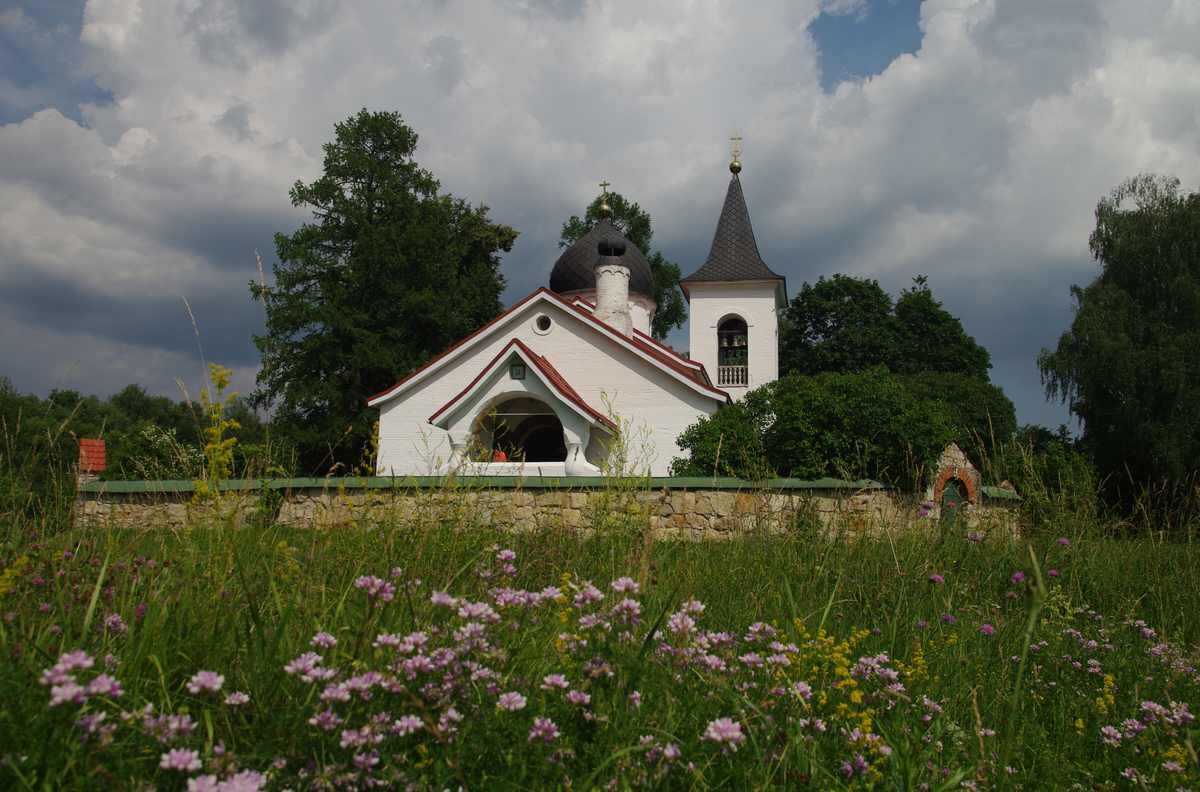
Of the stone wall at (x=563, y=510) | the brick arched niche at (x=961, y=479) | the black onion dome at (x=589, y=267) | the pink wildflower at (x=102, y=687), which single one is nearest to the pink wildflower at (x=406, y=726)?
the pink wildflower at (x=102, y=687)

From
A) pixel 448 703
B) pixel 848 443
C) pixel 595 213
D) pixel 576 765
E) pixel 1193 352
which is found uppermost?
pixel 595 213

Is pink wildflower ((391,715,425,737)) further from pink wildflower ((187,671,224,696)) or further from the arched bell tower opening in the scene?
the arched bell tower opening

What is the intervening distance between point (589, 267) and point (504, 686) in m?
29.7

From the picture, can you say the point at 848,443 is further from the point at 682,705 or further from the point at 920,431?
the point at 682,705

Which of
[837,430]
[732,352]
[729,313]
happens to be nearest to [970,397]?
[732,352]

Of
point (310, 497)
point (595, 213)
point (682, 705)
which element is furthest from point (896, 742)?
point (595, 213)

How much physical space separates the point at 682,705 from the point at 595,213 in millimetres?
38719

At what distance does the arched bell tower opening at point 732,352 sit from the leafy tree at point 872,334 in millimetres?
10857

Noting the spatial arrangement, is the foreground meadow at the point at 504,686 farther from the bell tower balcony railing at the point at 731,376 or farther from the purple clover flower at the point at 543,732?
the bell tower balcony railing at the point at 731,376

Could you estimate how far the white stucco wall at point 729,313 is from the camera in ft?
93.2

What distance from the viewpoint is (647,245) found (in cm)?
3962

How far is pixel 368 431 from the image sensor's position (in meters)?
25.3

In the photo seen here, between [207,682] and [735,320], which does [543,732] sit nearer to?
[207,682]

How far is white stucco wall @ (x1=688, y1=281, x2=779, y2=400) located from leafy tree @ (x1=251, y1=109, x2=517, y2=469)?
8452 mm
